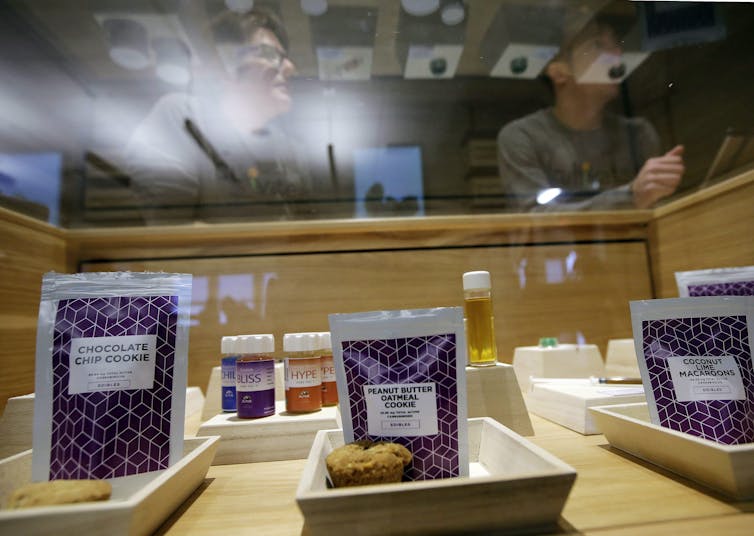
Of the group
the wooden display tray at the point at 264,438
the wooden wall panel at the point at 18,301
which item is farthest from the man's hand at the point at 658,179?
the wooden wall panel at the point at 18,301

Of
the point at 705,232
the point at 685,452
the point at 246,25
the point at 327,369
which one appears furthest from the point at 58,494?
the point at 246,25

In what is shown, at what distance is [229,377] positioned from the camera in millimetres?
696

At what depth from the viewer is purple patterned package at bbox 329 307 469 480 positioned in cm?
44

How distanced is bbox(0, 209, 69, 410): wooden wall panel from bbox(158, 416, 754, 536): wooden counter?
1.39ft

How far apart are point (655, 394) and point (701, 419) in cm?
5

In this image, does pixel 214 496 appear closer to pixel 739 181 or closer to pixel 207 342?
pixel 207 342

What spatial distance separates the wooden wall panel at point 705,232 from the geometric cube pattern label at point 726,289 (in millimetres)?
108

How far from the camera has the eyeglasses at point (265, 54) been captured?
1.32m

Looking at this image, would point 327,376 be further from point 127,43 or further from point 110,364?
point 127,43

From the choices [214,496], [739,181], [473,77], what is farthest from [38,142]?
[739,181]

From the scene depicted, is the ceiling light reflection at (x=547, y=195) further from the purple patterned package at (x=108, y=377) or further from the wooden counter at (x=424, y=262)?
the purple patterned package at (x=108, y=377)

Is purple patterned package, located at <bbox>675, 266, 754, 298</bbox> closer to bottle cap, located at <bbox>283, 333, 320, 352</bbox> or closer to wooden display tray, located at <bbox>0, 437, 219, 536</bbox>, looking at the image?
bottle cap, located at <bbox>283, 333, 320, 352</bbox>

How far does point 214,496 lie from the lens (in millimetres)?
465

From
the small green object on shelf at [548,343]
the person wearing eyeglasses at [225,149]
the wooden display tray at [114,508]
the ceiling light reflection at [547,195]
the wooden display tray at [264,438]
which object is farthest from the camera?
the person wearing eyeglasses at [225,149]
